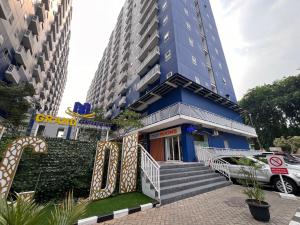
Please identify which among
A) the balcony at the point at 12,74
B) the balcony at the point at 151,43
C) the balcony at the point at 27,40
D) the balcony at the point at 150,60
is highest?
the balcony at the point at 151,43

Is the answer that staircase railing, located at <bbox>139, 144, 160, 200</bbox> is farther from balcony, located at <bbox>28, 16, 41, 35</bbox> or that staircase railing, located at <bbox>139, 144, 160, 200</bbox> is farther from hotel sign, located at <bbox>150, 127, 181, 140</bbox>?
balcony, located at <bbox>28, 16, 41, 35</bbox>

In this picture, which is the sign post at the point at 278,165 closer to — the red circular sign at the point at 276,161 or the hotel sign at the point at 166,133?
the red circular sign at the point at 276,161

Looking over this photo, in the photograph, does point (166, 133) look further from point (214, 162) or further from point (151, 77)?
point (151, 77)

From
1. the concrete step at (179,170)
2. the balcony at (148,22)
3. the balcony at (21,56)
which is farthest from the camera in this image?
the balcony at (148,22)

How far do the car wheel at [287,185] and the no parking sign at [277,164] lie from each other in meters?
1.04

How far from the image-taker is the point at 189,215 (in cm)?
509

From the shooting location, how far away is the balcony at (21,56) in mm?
17375

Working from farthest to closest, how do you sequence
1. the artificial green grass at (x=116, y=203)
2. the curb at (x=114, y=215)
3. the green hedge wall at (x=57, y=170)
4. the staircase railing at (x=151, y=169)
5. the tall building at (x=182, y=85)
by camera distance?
the tall building at (x=182, y=85)
the staircase railing at (x=151, y=169)
the green hedge wall at (x=57, y=170)
the artificial green grass at (x=116, y=203)
the curb at (x=114, y=215)

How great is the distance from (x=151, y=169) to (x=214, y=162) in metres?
6.33

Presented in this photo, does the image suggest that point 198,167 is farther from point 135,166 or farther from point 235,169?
point 135,166

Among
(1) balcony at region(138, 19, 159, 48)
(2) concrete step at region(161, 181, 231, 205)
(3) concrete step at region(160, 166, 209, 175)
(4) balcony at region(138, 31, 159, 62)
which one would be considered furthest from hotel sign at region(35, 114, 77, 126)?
(1) balcony at region(138, 19, 159, 48)

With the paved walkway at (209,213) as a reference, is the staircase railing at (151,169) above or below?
above

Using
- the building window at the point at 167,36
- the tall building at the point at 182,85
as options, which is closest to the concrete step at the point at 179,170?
the tall building at the point at 182,85

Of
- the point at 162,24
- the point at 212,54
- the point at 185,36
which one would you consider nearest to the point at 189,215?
the point at 185,36
